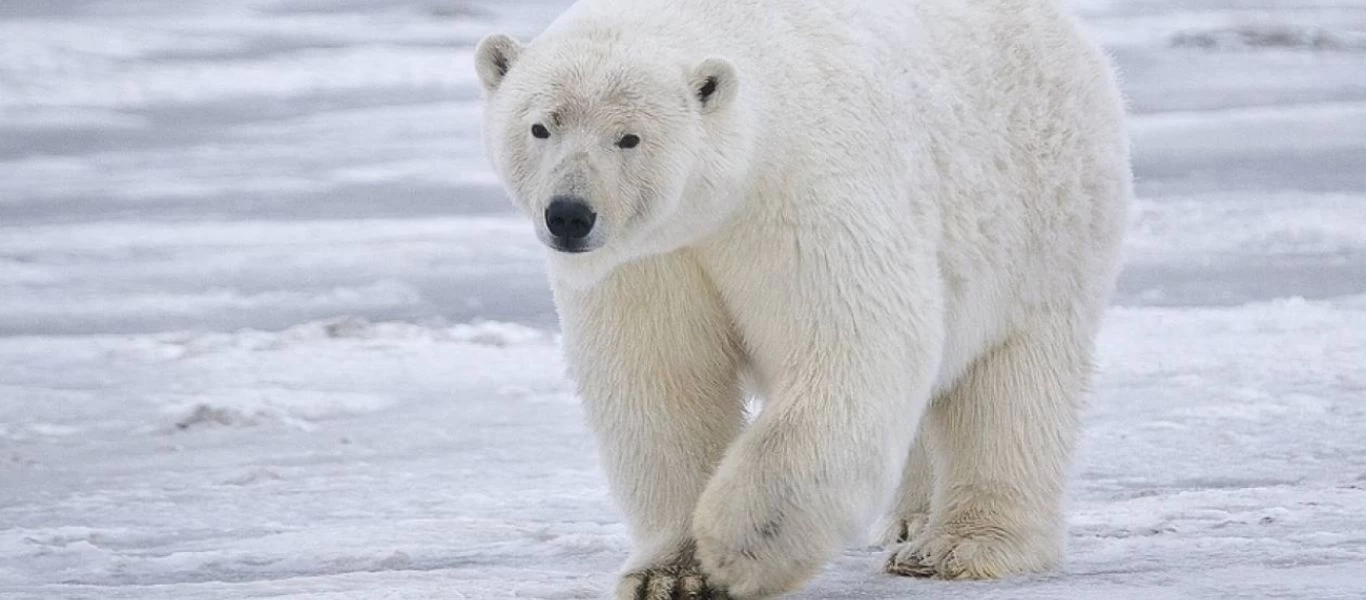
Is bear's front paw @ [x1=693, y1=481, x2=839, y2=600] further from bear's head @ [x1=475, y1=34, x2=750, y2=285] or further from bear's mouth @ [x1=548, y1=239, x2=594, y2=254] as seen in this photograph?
bear's mouth @ [x1=548, y1=239, x2=594, y2=254]

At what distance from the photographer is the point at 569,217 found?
3.71m

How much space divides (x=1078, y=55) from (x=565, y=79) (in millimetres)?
1621

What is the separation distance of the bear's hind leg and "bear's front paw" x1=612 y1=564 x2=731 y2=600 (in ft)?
2.05

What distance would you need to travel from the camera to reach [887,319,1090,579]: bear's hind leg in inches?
182

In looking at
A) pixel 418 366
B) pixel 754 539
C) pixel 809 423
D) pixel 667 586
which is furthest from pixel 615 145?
pixel 418 366

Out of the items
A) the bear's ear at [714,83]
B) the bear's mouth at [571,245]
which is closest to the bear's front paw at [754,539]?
the bear's mouth at [571,245]

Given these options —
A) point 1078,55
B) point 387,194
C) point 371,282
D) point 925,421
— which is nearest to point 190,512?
point 925,421

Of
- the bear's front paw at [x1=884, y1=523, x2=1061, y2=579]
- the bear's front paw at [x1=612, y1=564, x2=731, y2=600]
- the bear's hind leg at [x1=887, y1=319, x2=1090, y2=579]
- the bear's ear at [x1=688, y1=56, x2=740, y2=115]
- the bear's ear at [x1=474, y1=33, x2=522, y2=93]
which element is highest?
the bear's ear at [x1=474, y1=33, x2=522, y2=93]

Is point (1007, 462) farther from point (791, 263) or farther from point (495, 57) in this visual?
point (495, 57)

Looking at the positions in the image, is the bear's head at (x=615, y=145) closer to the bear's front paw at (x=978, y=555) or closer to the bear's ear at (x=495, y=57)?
the bear's ear at (x=495, y=57)

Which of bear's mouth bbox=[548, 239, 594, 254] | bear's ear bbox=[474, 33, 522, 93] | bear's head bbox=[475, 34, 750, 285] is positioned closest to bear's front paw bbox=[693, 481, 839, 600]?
bear's head bbox=[475, 34, 750, 285]

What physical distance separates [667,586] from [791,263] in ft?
2.26

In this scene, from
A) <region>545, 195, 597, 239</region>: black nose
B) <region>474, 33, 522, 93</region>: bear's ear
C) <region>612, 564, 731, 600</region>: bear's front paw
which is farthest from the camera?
<region>612, 564, 731, 600</region>: bear's front paw

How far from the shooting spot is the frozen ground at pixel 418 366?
4.68 metres
